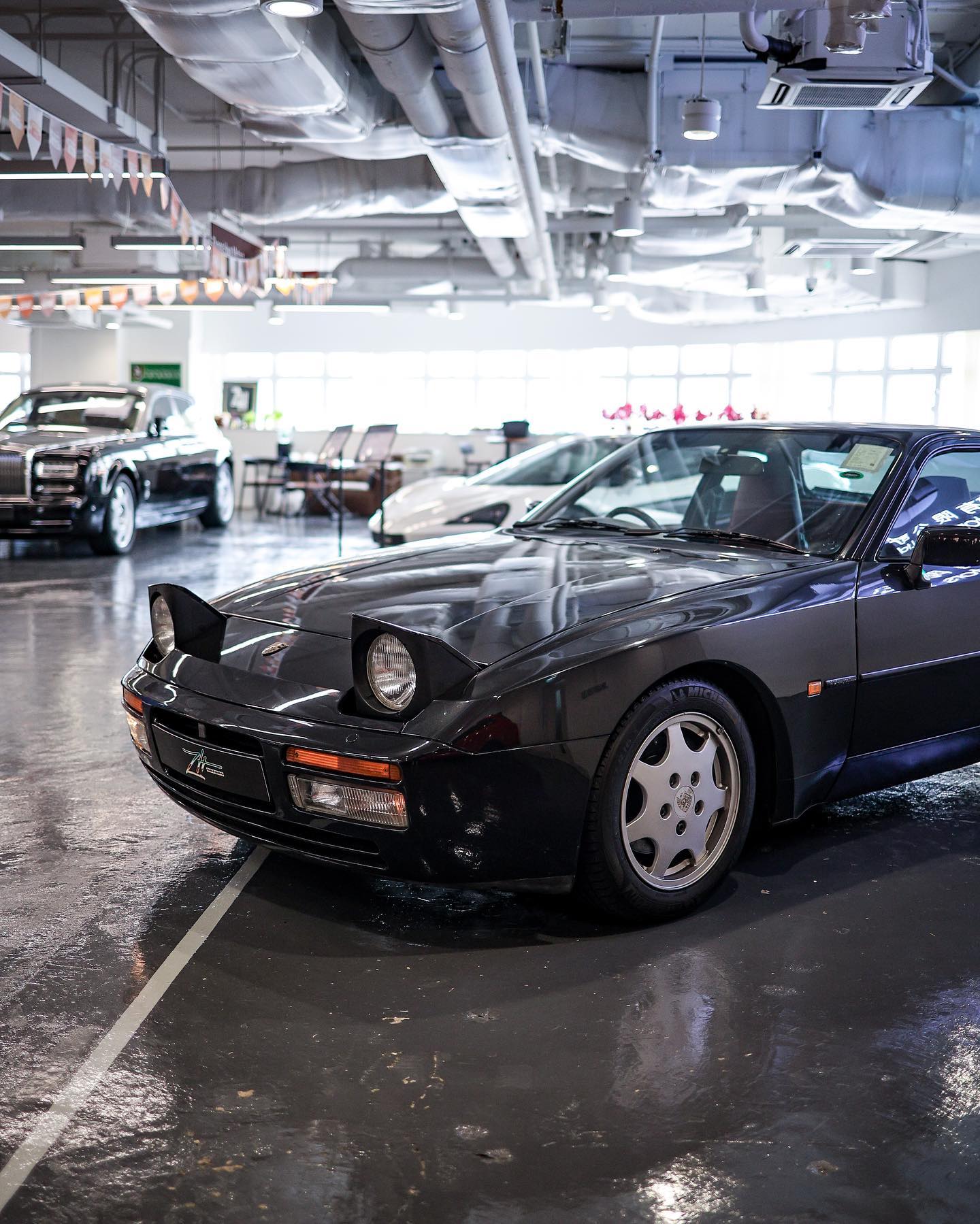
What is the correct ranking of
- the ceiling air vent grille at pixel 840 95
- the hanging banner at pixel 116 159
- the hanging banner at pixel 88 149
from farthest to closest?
the hanging banner at pixel 116 159, the hanging banner at pixel 88 149, the ceiling air vent grille at pixel 840 95

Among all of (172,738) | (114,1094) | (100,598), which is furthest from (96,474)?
(114,1094)

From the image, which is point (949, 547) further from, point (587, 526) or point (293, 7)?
point (293, 7)

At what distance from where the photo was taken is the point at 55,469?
10.3 m

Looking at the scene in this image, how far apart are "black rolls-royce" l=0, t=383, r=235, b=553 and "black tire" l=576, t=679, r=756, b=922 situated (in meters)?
8.74

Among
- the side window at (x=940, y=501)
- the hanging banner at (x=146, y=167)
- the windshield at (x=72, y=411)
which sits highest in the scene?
the hanging banner at (x=146, y=167)

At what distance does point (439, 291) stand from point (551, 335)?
761 centimetres

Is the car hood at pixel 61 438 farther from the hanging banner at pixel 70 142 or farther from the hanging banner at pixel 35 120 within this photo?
the hanging banner at pixel 35 120

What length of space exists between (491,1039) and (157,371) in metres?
23.6

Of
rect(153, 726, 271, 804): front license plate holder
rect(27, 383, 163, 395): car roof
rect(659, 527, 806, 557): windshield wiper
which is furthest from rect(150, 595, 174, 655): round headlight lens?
rect(27, 383, 163, 395): car roof

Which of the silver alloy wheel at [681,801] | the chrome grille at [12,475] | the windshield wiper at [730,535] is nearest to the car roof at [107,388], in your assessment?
the chrome grille at [12,475]

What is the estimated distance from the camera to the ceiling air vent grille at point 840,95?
256 inches

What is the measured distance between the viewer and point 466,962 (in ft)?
8.06

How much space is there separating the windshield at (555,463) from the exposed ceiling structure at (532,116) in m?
2.11

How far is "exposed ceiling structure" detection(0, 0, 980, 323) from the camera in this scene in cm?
614
